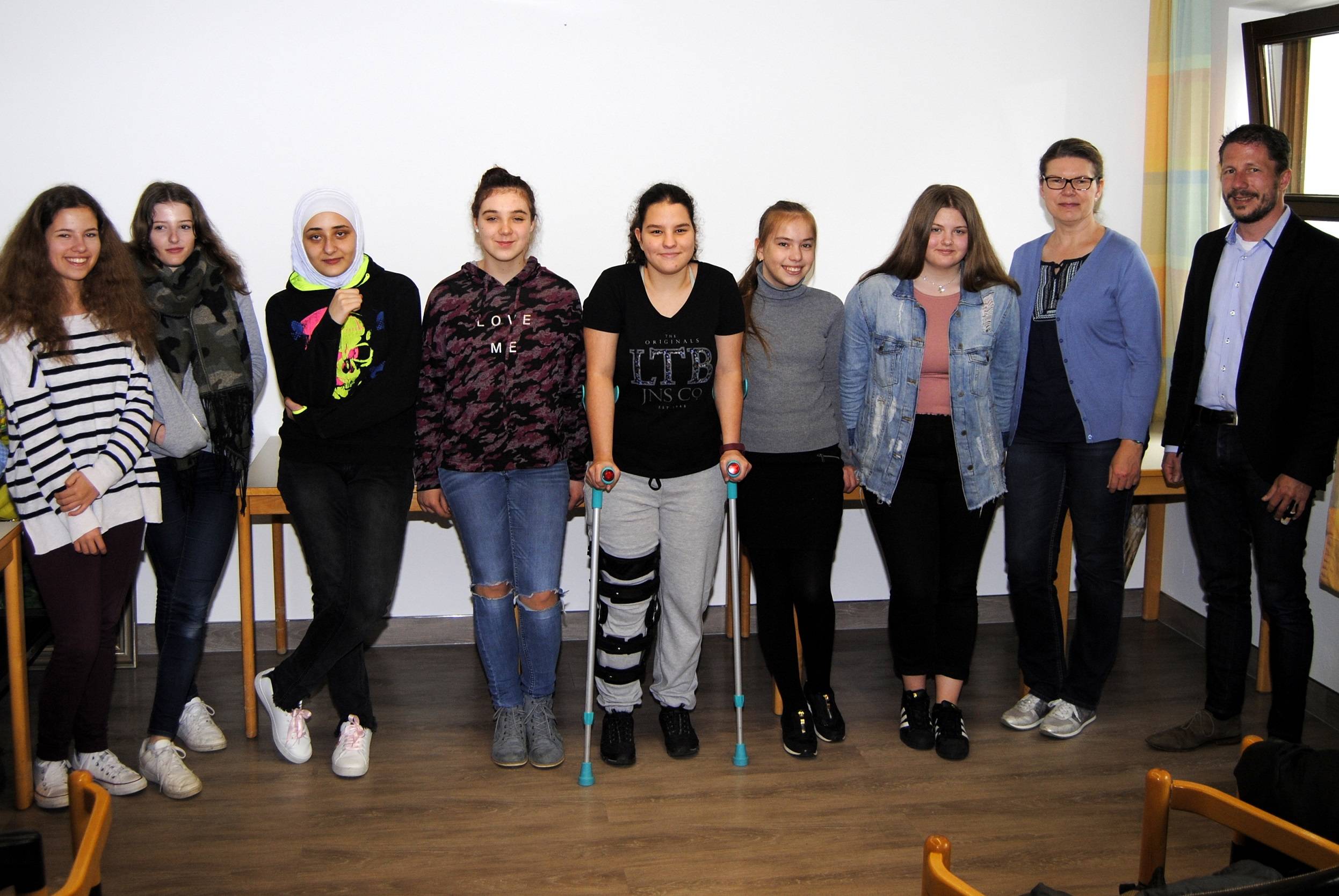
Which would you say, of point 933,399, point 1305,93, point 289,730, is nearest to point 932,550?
point 933,399

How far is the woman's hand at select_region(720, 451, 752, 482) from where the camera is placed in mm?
3119

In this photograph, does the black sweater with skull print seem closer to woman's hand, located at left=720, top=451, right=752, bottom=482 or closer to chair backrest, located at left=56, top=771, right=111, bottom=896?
woman's hand, located at left=720, top=451, right=752, bottom=482

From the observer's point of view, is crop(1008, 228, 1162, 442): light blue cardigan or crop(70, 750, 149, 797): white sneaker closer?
crop(70, 750, 149, 797): white sneaker

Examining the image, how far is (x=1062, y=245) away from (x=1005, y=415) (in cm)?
51

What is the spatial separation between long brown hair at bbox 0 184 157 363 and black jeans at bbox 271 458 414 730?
533 millimetres

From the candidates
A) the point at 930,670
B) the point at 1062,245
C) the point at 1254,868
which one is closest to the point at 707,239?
the point at 1062,245

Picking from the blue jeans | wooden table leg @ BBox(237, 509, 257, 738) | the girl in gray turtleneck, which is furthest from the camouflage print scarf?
the girl in gray turtleneck

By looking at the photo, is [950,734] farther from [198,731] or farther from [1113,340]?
[198,731]

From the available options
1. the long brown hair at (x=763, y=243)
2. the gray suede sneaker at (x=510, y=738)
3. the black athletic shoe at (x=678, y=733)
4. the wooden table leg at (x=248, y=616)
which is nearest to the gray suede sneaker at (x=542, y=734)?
the gray suede sneaker at (x=510, y=738)

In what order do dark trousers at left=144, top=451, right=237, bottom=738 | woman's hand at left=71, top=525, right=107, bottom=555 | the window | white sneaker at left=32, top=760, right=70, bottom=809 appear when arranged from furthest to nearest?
the window, dark trousers at left=144, top=451, right=237, bottom=738, white sneaker at left=32, top=760, right=70, bottom=809, woman's hand at left=71, top=525, right=107, bottom=555

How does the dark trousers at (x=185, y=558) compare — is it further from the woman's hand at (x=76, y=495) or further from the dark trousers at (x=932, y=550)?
the dark trousers at (x=932, y=550)

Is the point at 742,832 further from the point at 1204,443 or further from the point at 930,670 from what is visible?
the point at 1204,443

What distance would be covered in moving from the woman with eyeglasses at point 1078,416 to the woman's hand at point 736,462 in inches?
32.7

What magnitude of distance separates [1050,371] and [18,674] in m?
2.82
